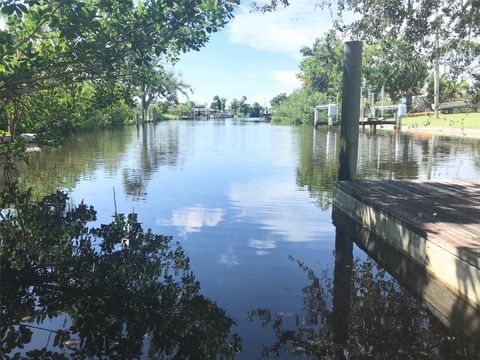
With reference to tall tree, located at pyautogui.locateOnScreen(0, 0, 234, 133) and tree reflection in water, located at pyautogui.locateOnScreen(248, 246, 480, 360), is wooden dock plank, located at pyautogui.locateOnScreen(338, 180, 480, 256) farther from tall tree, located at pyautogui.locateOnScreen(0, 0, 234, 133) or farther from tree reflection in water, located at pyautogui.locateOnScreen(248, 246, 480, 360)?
tall tree, located at pyautogui.locateOnScreen(0, 0, 234, 133)

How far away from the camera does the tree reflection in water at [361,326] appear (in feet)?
15.8

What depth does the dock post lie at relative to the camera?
10.5 m

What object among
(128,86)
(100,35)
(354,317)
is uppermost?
(100,35)

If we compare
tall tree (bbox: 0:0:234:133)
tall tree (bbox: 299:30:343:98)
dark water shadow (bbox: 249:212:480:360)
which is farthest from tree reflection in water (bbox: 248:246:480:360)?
tall tree (bbox: 299:30:343:98)

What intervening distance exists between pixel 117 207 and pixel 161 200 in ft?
5.18

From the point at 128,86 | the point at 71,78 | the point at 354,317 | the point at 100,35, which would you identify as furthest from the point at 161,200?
the point at 354,317

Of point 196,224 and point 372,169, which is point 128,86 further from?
point 372,169

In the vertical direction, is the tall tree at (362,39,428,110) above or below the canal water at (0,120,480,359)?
above

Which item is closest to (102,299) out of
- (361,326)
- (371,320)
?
(361,326)

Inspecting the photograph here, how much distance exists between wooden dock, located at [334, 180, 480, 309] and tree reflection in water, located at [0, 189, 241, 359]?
9.46 feet

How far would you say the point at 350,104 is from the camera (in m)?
10.7

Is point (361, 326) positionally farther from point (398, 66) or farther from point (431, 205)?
point (398, 66)

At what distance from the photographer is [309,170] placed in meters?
19.1

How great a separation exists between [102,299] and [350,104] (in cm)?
742
